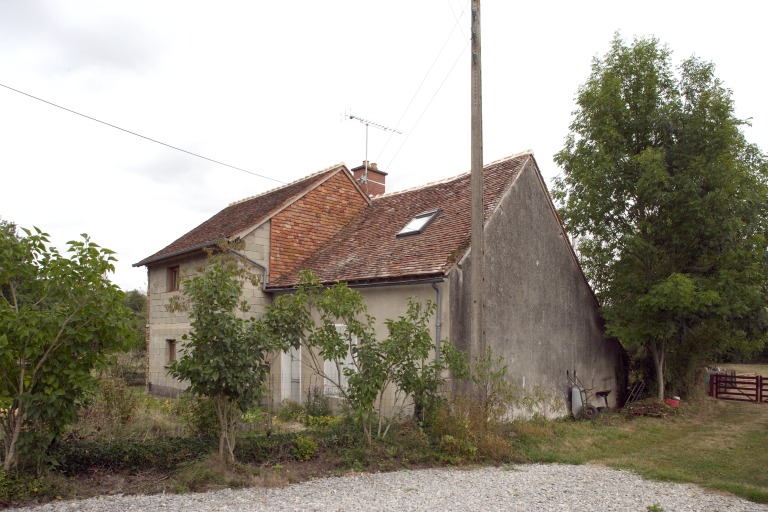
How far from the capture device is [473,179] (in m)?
10.0

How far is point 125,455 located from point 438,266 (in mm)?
6203

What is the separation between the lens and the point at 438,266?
35.9 feet

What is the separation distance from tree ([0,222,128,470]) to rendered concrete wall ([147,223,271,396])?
7.67 m

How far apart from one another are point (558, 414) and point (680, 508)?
289 inches

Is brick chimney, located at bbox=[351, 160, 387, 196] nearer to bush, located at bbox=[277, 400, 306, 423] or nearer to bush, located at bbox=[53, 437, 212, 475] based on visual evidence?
bush, located at bbox=[277, 400, 306, 423]

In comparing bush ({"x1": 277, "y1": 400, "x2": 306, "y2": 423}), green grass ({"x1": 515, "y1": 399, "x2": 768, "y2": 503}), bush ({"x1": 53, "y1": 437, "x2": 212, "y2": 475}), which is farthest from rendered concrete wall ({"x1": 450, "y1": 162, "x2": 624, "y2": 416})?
bush ({"x1": 53, "y1": 437, "x2": 212, "y2": 475})

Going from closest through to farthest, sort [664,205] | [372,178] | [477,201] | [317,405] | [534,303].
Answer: [477,201], [317,405], [534,303], [664,205], [372,178]

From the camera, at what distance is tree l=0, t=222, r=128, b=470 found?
6.12 m

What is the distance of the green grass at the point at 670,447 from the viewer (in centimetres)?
822

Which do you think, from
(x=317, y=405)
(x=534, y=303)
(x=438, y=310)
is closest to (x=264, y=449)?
(x=438, y=310)

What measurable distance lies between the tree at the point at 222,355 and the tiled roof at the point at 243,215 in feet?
24.4

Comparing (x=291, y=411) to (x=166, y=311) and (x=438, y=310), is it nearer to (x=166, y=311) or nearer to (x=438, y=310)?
(x=438, y=310)

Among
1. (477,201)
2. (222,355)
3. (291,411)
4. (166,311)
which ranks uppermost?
(477,201)

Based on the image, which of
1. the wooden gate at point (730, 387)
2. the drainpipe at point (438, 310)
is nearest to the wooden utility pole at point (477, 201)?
the drainpipe at point (438, 310)
